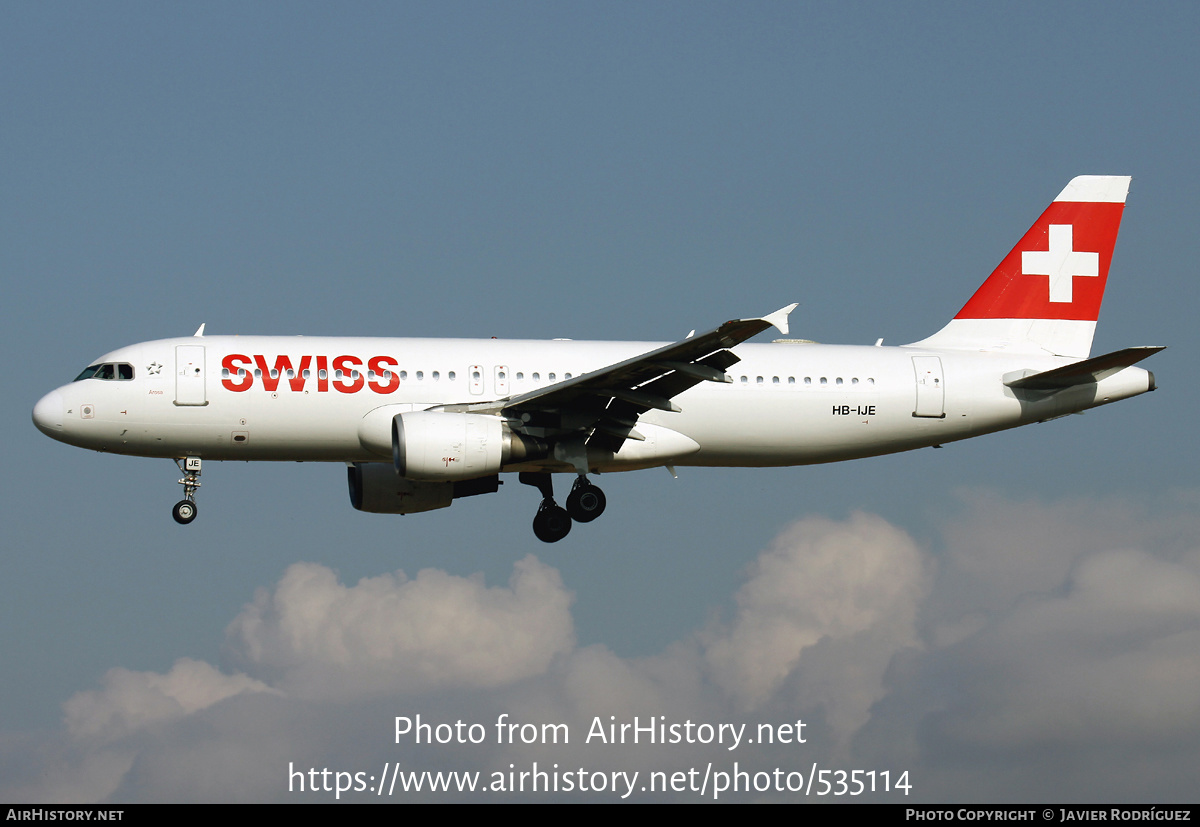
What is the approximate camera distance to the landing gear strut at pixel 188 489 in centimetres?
3312

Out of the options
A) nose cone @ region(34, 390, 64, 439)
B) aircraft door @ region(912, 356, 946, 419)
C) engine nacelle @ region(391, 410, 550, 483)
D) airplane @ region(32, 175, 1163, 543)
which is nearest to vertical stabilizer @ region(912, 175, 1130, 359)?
airplane @ region(32, 175, 1163, 543)

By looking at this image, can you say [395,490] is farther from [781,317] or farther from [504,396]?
[781,317]

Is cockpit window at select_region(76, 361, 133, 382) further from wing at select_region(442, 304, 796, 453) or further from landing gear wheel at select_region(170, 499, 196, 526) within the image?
wing at select_region(442, 304, 796, 453)

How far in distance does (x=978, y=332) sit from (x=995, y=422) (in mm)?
3111

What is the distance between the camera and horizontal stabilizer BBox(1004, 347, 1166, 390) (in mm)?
33500

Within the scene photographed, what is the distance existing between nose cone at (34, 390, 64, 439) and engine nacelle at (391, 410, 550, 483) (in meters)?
7.12

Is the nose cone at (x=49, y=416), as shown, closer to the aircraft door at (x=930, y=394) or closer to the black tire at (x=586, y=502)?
the black tire at (x=586, y=502)

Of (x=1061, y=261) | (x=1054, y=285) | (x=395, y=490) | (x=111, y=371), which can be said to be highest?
(x=1061, y=261)

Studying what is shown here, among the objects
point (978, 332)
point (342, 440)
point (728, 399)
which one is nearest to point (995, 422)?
point (978, 332)

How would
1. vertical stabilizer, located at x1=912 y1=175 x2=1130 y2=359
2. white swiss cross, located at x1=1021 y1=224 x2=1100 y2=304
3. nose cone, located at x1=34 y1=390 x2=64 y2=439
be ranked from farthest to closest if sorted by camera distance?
white swiss cross, located at x1=1021 y1=224 x2=1100 y2=304 < vertical stabilizer, located at x1=912 y1=175 x2=1130 y2=359 < nose cone, located at x1=34 y1=390 x2=64 y2=439

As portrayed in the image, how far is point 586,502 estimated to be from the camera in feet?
115

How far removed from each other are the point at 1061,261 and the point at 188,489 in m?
22.1

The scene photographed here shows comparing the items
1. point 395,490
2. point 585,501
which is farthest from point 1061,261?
point 395,490

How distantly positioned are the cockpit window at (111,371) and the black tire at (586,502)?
1001cm
